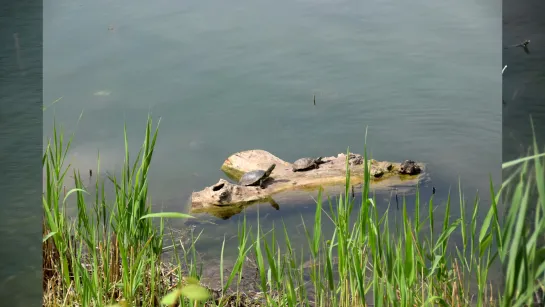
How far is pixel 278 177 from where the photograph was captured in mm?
4484

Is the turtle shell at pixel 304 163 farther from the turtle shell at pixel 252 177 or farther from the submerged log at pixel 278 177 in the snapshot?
the turtle shell at pixel 252 177

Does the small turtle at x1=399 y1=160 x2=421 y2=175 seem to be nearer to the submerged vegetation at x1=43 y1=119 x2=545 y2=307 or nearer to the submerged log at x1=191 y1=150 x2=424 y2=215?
the submerged log at x1=191 y1=150 x2=424 y2=215

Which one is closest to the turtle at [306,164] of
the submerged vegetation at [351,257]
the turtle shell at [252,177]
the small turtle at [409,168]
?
the turtle shell at [252,177]

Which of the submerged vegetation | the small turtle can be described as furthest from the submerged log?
the submerged vegetation

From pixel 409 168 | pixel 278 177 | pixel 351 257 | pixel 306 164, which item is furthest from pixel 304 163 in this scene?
pixel 351 257

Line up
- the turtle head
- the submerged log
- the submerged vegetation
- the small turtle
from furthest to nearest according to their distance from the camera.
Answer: the turtle head, the small turtle, the submerged log, the submerged vegetation

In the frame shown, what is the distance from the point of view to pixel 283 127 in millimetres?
4785

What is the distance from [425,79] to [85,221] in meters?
3.53

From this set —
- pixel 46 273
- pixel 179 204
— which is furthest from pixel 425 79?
pixel 46 273

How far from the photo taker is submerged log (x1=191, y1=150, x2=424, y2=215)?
416 cm

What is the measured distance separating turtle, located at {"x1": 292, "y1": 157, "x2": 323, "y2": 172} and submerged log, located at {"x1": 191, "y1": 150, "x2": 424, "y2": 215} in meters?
0.02

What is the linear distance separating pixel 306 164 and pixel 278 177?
8.3 inches

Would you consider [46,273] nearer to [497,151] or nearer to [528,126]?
[528,126]

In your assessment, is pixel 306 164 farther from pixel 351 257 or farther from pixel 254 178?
pixel 351 257
